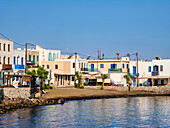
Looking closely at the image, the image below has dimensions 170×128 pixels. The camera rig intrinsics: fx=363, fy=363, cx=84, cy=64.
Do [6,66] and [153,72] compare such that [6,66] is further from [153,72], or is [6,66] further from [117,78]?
[153,72]

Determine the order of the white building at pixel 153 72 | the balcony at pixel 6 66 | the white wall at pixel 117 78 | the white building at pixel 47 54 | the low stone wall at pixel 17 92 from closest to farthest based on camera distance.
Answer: the low stone wall at pixel 17 92 → the balcony at pixel 6 66 → the white building at pixel 153 72 → the white wall at pixel 117 78 → the white building at pixel 47 54

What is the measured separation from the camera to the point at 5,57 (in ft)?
231

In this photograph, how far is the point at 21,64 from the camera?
78.9 meters

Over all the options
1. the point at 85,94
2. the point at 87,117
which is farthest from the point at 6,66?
the point at 87,117

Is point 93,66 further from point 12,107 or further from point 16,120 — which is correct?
point 16,120

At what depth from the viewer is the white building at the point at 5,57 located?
223 ft

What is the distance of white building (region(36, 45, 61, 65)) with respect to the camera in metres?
90.0

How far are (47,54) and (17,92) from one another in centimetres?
3980

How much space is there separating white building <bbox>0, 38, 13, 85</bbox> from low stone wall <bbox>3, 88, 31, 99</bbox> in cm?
1390

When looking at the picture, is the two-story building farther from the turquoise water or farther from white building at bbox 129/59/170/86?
the turquoise water

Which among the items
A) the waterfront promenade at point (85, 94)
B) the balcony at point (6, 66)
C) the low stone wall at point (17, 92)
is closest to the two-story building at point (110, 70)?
the waterfront promenade at point (85, 94)

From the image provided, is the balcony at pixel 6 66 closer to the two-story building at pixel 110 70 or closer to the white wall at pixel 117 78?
the two-story building at pixel 110 70

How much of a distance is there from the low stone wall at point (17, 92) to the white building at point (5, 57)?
547 inches

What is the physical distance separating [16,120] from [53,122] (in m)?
3.92
